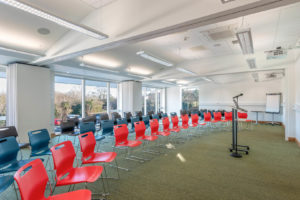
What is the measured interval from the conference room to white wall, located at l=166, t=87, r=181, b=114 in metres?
6.51

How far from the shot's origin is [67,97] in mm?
8305

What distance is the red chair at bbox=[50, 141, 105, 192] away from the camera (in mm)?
2082

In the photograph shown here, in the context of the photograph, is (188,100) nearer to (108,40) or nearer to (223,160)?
(223,160)

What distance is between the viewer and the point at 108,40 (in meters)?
3.90

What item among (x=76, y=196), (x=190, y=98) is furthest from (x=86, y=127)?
(x=190, y=98)

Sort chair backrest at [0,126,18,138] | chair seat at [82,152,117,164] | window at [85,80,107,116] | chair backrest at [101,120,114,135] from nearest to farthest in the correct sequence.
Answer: chair seat at [82,152,117,164] → chair backrest at [0,126,18,138] → chair backrest at [101,120,114,135] → window at [85,80,107,116]

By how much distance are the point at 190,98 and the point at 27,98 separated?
12.5 meters

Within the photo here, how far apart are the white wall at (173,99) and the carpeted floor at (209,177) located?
33.9 ft

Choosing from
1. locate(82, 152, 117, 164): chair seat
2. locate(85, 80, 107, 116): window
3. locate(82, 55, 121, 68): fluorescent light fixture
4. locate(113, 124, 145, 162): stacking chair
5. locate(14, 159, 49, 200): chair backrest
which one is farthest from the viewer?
locate(85, 80, 107, 116): window

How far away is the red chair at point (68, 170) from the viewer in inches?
82.0

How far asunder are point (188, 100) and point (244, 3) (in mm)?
13080

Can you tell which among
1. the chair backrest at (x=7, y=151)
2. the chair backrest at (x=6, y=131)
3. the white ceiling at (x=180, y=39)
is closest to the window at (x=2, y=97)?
the white ceiling at (x=180, y=39)

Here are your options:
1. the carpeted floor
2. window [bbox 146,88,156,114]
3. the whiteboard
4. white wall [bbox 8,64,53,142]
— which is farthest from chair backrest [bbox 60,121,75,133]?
the whiteboard

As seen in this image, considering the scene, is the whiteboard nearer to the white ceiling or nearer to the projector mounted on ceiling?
the white ceiling
